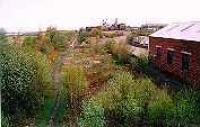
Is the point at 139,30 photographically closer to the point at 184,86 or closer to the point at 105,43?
the point at 105,43

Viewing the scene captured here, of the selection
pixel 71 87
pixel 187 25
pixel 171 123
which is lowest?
pixel 171 123

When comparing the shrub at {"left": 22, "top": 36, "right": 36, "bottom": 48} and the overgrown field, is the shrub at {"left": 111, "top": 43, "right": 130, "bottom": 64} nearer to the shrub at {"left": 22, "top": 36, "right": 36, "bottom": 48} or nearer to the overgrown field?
the overgrown field

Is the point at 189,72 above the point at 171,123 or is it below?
above

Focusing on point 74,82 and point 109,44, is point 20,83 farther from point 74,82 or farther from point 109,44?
point 109,44

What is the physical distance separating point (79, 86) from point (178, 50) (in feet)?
2.27

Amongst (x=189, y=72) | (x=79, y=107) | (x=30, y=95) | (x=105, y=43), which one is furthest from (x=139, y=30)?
(x=30, y=95)

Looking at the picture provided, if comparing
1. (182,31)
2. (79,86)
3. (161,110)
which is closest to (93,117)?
(79,86)

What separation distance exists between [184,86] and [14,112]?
114 centimetres

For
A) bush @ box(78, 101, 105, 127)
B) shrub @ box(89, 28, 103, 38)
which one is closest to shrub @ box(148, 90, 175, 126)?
bush @ box(78, 101, 105, 127)

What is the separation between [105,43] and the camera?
302 centimetres

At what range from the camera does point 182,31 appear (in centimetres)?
299

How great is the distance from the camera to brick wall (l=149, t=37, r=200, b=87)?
9.34 feet

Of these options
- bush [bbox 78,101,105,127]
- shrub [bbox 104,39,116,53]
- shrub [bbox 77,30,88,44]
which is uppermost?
shrub [bbox 77,30,88,44]

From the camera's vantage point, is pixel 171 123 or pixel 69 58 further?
pixel 69 58
